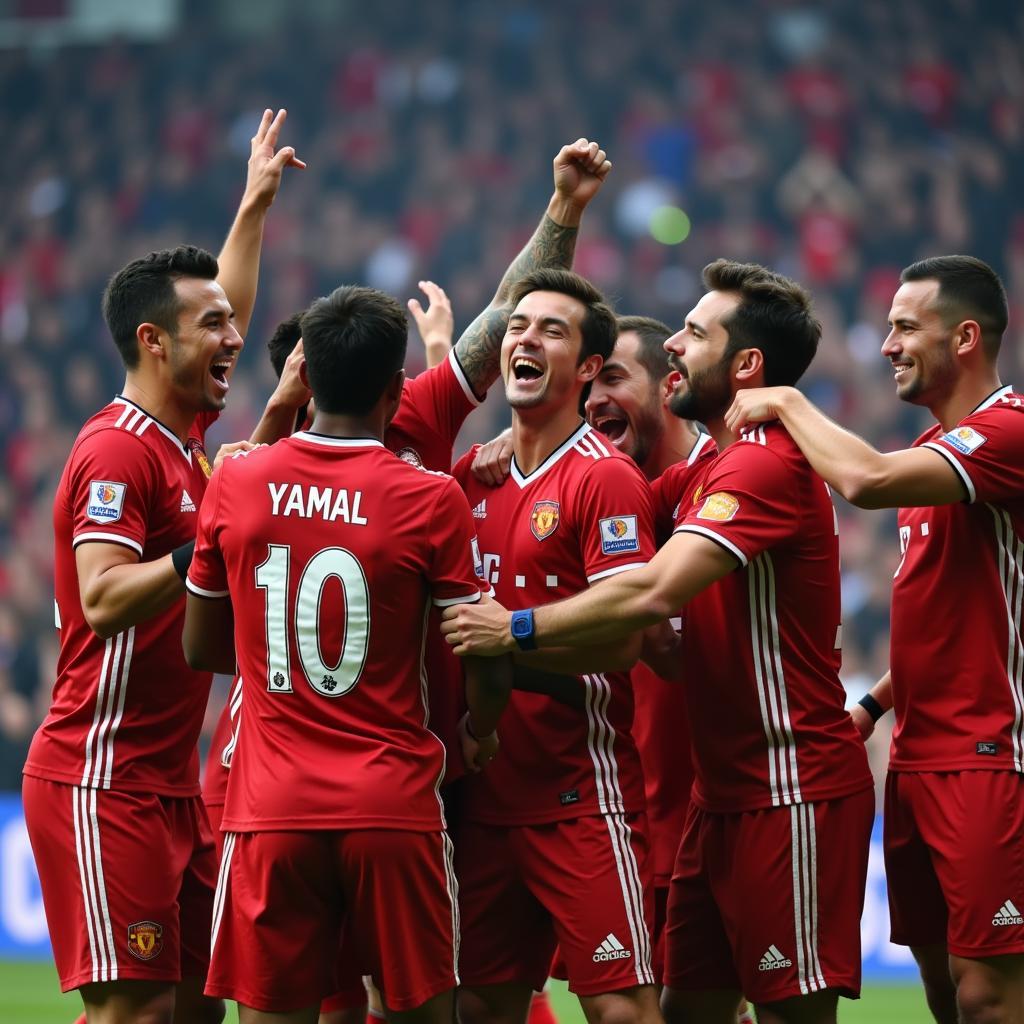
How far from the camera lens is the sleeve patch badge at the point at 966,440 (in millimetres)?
4969

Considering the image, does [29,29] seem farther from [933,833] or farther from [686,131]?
[933,833]

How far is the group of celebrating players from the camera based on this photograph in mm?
4301

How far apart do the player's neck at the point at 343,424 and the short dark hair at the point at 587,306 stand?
1080 millimetres

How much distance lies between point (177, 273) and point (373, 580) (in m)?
1.60

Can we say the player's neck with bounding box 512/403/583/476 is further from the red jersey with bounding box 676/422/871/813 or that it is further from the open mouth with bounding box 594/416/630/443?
the open mouth with bounding box 594/416/630/443

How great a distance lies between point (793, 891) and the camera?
483 cm

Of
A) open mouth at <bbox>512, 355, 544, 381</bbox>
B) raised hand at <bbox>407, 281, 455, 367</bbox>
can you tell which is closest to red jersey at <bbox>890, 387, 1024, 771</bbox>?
open mouth at <bbox>512, 355, 544, 381</bbox>

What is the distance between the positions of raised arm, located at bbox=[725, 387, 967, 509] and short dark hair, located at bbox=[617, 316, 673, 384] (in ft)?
3.70

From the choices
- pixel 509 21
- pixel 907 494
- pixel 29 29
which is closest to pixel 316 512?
pixel 907 494

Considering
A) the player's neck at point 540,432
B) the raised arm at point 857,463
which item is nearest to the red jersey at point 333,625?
the player's neck at point 540,432

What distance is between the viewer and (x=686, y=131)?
1831cm

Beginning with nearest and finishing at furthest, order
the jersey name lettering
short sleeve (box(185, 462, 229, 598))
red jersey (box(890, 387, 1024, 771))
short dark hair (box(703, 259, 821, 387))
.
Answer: the jersey name lettering, short sleeve (box(185, 462, 229, 598)), red jersey (box(890, 387, 1024, 771)), short dark hair (box(703, 259, 821, 387))

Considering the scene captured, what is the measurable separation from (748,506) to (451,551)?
97 cm

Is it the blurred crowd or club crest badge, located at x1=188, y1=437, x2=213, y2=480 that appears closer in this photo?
club crest badge, located at x1=188, y1=437, x2=213, y2=480
